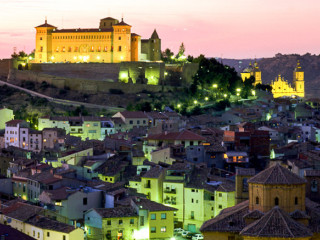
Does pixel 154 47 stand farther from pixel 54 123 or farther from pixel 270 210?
pixel 270 210

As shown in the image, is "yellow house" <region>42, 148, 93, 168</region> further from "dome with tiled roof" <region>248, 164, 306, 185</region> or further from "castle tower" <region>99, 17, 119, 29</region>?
"castle tower" <region>99, 17, 119, 29</region>

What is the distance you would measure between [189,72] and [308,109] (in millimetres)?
11731

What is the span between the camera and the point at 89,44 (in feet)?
248

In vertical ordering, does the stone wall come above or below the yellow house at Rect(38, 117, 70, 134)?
above

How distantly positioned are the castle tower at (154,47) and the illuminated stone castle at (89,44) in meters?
0.62

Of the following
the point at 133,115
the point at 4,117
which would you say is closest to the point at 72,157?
the point at 133,115

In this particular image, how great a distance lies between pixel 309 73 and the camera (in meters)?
168

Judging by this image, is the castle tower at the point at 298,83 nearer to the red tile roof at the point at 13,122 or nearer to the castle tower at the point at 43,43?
the castle tower at the point at 43,43

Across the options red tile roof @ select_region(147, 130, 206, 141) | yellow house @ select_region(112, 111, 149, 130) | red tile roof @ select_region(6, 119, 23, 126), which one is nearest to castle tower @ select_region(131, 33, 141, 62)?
yellow house @ select_region(112, 111, 149, 130)

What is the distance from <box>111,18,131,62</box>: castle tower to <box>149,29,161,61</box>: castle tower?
12.9 ft

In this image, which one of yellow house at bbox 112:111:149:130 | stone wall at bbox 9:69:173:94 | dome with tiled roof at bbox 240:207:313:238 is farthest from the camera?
stone wall at bbox 9:69:173:94

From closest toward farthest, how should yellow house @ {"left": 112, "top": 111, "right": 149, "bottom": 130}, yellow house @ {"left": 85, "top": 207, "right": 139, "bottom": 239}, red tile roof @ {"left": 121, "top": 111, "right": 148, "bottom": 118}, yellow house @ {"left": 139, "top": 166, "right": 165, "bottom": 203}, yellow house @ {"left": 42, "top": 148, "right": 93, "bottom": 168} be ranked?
yellow house @ {"left": 85, "top": 207, "right": 139, "bottom": 239}
yellow house @ {"left": 139, "top": 166, "right": 165, "bottom": 203}
yellow house @ {"left": 42, "top": 148, "right": 93, "bottom": 168}
yellow house @ {"left": 112, "top": 111, "right": 149, "bottom": 130}
red tile roof @ {"left": 121, "top": 111, "right": 148, "bottom": 118}

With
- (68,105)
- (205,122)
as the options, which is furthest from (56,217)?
(68,105)

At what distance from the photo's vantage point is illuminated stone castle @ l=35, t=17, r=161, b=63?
74.4 meters
